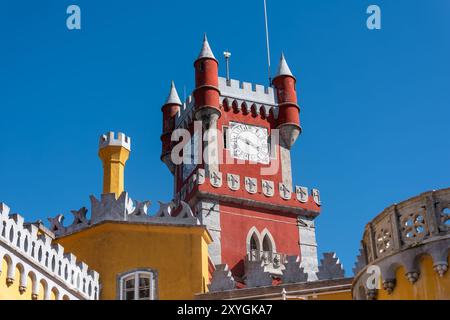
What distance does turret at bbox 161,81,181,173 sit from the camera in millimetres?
43631

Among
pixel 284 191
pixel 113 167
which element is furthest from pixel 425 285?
pixel 284 191

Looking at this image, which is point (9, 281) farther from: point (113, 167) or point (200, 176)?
point (200, 176)

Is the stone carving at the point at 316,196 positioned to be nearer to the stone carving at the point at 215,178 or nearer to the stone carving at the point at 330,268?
the stone carving at the point at 215,178

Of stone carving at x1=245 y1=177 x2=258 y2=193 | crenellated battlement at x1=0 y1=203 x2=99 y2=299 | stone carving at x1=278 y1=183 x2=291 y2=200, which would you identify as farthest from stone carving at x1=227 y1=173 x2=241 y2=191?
crenellated battlement at x1=0 y1=203 x2=99 y2=299

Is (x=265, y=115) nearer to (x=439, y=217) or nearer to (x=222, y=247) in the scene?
(x=222, y=247)

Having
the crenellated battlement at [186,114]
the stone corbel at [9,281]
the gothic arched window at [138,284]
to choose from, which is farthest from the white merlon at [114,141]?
the crenellated battlement at [186,114]

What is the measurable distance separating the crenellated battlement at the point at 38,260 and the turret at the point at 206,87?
17901mm

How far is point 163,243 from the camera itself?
24.9 metres

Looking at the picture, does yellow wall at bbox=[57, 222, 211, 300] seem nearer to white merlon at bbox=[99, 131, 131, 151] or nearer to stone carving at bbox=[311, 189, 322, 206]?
white merlon at bbox=[99, 131, 131, 151]

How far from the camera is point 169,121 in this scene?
44.7 metres

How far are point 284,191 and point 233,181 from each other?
2427mm

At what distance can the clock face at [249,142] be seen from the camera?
39781mm

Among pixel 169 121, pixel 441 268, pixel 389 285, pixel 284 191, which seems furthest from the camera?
pixel 169 121
